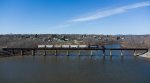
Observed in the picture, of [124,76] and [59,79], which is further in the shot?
[124,76]

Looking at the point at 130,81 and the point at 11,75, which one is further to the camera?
the point at 11,75

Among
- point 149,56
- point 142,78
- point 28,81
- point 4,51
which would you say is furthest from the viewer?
point 4,51

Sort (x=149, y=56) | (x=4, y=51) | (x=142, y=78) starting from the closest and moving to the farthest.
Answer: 1. (x=142, y=78)
2. (x=149, y=56)
3. (x=4, y=51)

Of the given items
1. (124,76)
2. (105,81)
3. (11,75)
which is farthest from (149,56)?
(11,75)

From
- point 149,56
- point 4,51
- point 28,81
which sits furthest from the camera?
point 4,51

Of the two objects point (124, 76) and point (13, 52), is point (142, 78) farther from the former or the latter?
point (13, 52)

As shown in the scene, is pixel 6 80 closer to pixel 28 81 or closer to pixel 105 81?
pixel 28 81

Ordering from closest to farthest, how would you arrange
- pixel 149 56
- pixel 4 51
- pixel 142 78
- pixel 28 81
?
pixel 28 81, pixel 142 78, pixel 149 56, pixel 4 51

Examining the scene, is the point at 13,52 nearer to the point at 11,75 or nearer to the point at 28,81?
Answer: the point at 11,75

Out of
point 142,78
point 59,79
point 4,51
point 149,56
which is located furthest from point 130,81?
point 4,51
